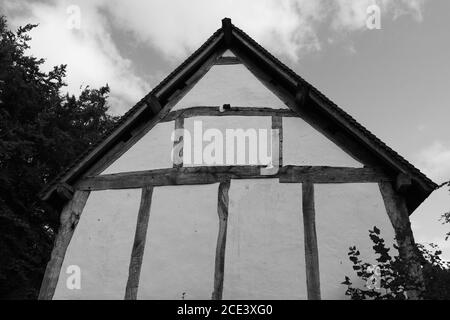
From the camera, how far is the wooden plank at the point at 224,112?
8250mm

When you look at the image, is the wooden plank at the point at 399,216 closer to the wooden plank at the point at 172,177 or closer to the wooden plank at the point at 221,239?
the wooden plank at the point at 172,177

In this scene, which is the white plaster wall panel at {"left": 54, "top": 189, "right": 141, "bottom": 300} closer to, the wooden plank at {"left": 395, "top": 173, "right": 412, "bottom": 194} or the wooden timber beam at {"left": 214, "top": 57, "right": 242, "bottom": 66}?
the wooden timber beam at {"left": 214, "top": 57, "right": 242, "bottom": 66}

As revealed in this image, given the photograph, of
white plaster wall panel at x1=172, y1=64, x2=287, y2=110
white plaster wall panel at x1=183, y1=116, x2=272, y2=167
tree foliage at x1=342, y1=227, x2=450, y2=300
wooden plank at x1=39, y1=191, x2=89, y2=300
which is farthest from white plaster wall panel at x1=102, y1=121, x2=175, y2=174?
tree foliage at x1=342, y1=227, x2=450, y2=300

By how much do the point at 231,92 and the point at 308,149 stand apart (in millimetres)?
2015

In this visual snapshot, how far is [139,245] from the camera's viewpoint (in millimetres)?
7238

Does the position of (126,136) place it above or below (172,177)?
above

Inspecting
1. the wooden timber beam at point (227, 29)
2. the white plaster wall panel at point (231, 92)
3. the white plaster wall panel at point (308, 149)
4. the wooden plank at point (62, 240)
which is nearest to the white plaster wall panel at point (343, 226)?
the white plaster wall panel at point (308, 149)

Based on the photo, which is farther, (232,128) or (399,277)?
(232,128)

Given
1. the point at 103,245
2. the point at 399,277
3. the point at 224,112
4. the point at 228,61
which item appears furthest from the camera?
the point at 228,61

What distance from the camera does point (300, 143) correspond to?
311 inches

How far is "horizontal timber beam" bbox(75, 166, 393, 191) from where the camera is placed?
7.50 m

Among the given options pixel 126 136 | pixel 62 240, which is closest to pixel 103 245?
pixel 62 240

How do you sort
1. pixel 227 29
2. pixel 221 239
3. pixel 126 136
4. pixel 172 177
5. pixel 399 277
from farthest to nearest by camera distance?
1. pixel 227 29
2. pixel 126 136
3. pixel 172 177
4. pixel 221 239
5. pixel 399 277

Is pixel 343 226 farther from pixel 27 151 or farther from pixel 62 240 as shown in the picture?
pixel 27 151
